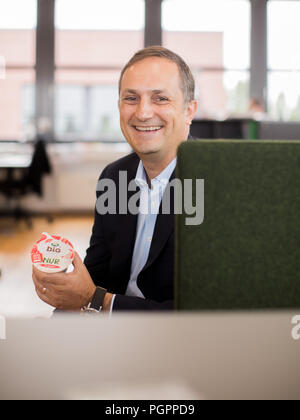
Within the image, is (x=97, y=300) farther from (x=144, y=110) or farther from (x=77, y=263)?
(x=144, y=110)

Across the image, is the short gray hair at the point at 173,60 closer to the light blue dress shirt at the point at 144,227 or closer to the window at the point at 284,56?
the light blue dress shirt at the point at 144,227

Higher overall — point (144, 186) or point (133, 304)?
point (144, 186)

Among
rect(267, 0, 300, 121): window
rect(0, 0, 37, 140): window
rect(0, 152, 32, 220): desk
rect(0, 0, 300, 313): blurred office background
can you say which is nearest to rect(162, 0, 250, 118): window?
rect(0, 0, 300, 313): blurred office background

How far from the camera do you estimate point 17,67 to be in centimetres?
701

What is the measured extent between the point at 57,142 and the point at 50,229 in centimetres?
209

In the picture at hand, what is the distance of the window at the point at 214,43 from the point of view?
702 centimetres

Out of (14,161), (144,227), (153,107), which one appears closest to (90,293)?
(144,227)

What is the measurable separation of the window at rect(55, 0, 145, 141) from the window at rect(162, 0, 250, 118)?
54 centimetres

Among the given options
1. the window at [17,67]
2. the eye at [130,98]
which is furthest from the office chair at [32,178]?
the eye at [130,98]

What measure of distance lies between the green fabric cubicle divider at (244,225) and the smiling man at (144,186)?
294 millimetres

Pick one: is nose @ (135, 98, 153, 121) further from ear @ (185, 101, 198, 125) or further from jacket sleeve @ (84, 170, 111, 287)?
jacket sleeve @ (84, 170, 111, 287)

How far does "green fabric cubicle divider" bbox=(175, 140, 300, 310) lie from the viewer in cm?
83

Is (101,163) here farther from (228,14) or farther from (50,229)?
(228,14)

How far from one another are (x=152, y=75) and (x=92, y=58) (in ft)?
20.6
